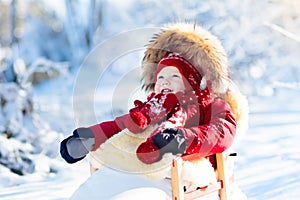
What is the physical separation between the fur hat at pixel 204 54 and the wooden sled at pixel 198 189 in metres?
0.14

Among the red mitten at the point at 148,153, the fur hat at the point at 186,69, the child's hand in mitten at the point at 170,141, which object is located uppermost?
the fur hat at the point at 186,69

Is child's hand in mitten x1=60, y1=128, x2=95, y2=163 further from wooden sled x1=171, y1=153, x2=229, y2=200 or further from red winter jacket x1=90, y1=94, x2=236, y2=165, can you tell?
wooden sled x1=171, y1=153, x2=229, y2=200

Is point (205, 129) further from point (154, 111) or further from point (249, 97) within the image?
point (249, 97)

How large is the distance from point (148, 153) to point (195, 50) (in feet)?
1.22

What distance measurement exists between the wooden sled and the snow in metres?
0.70

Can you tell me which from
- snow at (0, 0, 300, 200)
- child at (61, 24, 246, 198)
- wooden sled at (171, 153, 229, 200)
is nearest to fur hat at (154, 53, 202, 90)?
child at (61, 24, 246, 198)

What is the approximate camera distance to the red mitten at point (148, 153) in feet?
4.15

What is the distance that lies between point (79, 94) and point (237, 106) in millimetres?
525

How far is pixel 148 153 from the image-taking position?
128 centimetres

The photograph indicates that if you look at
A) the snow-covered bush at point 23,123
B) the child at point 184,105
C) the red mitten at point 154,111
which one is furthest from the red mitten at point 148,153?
the snow-covered bush at point 23,123

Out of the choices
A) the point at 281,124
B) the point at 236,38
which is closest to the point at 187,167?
the point at 281,124

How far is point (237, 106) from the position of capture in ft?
4.91

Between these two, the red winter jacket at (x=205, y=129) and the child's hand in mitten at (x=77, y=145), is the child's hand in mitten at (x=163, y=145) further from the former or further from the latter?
the child's hand in mitten at (x=77, y=145)

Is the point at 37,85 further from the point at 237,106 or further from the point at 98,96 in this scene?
the point at 237,106
